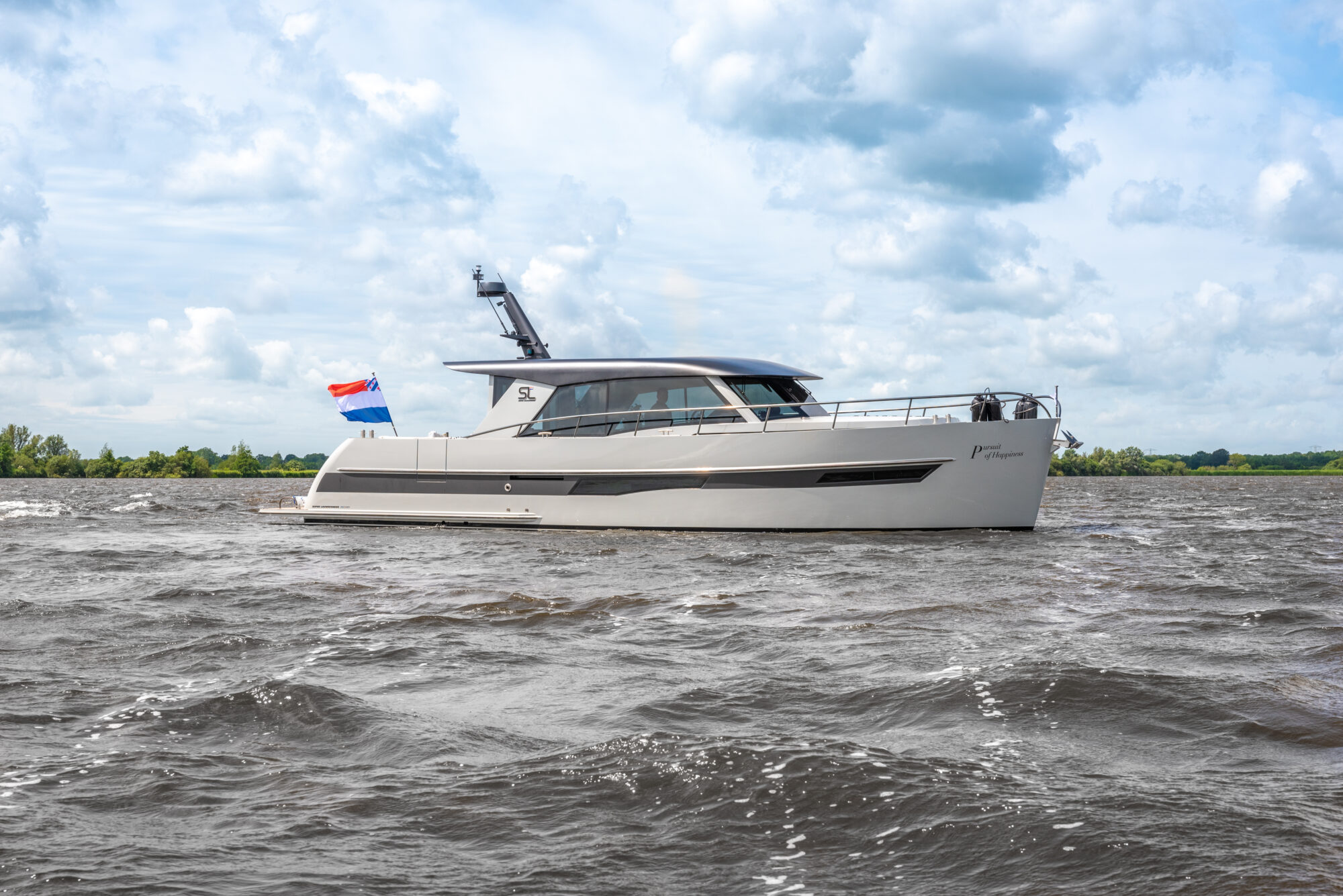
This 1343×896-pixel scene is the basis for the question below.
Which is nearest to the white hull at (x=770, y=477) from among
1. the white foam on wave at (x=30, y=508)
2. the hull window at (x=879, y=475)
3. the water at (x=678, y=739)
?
the hull window at (x=879, y=475)

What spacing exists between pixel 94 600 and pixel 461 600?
324cm

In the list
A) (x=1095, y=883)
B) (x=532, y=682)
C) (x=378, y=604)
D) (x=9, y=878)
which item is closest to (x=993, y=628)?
(x=532, y=682)

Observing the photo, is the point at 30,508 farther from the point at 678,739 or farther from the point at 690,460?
the point at 678,739

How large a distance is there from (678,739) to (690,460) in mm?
11300

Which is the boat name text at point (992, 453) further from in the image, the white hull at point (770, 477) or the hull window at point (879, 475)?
the hull window at point (879, 475)

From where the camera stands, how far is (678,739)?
4.05 m

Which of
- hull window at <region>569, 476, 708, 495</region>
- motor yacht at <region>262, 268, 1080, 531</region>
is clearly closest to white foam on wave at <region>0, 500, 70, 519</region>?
motor yacht at <region>262, 268, 1080, 531</region>

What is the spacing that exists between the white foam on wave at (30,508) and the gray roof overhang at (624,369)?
1392 centimetres

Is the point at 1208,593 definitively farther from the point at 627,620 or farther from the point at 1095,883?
the point at 1095,883

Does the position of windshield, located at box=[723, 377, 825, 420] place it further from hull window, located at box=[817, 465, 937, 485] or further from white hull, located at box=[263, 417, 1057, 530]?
hull window, located at box=[817, 465, 937, 485]

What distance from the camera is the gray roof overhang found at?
51.6 feet

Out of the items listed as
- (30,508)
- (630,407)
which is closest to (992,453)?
(630,407)

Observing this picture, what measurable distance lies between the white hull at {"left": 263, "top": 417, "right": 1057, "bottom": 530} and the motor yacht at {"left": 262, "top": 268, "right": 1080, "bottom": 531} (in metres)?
0.02

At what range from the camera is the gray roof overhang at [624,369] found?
51.6ft
